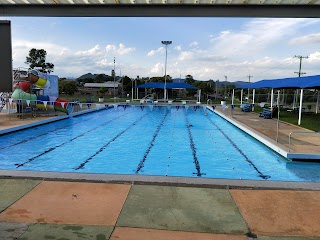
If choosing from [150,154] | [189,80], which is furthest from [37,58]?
[150,154]

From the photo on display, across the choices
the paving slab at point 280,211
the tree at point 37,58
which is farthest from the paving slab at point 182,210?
the tree at point 37,58

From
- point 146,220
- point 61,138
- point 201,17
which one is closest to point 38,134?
point 61,138

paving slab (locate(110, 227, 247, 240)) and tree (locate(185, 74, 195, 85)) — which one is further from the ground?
tree (locate(185, 74, 195, 85))

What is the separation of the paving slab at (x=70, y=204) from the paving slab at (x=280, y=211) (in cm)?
184

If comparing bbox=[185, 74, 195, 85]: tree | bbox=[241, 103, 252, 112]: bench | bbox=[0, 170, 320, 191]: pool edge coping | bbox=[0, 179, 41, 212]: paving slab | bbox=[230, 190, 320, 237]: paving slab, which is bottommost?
bbox=[0, 179, 41, 212]: paving slab

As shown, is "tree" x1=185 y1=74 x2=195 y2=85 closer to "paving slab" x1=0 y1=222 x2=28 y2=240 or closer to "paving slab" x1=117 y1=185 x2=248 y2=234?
"paving slab" x1=117 y1=185 x2=248 y2=234

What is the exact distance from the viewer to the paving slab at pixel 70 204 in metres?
3.66

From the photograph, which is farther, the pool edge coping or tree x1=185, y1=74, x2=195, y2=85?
tree x1=185, y1=74, x2=195, y2=85

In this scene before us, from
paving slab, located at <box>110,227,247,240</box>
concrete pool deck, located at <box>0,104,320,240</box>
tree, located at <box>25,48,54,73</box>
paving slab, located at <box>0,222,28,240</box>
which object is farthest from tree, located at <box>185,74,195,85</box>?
paving slab, located at <box>0,222,28,240</box>

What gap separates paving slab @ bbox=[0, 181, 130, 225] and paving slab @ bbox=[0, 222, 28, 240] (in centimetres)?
12

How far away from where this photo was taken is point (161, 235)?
3.29m

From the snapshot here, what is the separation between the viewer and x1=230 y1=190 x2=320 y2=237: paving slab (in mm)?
3494

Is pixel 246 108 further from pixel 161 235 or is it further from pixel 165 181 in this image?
pixel 161 235

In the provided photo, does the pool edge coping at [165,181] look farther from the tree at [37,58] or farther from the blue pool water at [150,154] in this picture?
the tree at [37,58]
